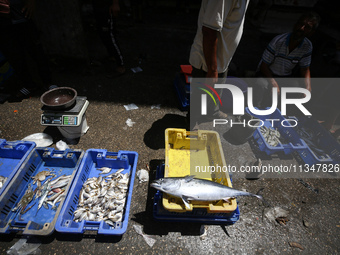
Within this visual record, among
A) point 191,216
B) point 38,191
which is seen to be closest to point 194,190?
point 191,216

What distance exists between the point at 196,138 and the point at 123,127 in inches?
70.3

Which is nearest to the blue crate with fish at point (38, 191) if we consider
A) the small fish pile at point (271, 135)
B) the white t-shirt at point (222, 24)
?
the white t-shirt at point (222, 24)

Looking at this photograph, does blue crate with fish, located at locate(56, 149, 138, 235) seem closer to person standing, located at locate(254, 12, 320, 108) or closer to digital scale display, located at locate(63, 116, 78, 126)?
digital scale display, located at locate(63, 116, 78, 126)

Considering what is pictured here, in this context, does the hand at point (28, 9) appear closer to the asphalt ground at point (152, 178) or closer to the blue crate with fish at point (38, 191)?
the asphalt ground at point (152, 178)

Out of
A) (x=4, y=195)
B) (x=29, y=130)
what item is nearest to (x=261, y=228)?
(x=4, y=195)

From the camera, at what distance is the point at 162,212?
8.04 feet

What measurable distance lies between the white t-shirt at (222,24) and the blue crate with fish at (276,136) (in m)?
1.55

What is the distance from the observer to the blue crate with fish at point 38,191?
233 cm

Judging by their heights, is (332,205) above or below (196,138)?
below

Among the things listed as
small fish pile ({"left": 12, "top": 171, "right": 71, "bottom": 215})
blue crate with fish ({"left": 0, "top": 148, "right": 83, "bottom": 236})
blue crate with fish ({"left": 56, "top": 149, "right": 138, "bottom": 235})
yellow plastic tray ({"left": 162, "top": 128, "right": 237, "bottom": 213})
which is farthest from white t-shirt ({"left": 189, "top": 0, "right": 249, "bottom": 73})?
small fish pile ({"left": 12, "top": 171, "right": 71, "bottom": 215})

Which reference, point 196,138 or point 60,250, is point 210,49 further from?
point 60,250

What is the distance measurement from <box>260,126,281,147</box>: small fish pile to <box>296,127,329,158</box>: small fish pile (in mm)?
674

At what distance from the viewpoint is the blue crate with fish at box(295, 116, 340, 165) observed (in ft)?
10.9

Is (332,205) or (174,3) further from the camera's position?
(174,3)
